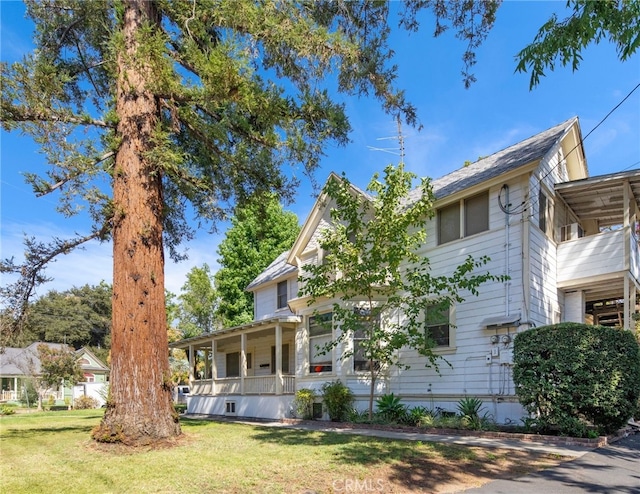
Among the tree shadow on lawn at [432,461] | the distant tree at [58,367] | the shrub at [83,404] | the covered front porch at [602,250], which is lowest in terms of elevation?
the shrub at [83,404]

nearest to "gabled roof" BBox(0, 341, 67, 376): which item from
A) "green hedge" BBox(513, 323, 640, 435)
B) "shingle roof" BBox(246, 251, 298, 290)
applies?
"shingle roof" BBox(246, 251, 298, 290)

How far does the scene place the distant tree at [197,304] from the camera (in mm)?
35344

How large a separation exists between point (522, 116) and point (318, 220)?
7534mm

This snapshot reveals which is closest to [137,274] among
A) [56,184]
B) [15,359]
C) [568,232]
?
[56,184]

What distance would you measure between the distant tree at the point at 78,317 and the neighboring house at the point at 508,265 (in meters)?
48.0

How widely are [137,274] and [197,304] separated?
27972 mm

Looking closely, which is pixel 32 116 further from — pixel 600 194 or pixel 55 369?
pixel 55 369

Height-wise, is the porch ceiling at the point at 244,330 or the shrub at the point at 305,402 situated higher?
the porch ceiling at the point at 244,330

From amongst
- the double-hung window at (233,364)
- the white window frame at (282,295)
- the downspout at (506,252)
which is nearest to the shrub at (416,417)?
the downspout at (506,252)

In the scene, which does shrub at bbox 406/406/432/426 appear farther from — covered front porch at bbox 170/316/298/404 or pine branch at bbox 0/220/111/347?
pine branch at bbox 0/220/111/347

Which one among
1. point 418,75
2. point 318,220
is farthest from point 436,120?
point 318,220

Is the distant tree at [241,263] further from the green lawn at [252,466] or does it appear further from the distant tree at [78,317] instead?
the distant tree at [78,317]

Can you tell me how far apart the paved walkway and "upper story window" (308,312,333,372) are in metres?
6.06

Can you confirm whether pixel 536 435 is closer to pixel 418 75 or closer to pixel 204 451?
pixel 204 451
